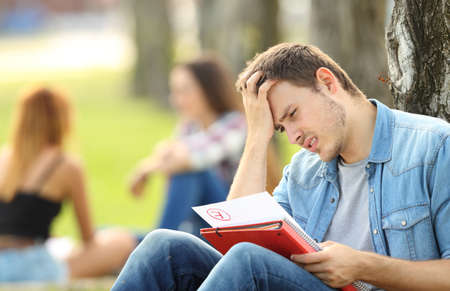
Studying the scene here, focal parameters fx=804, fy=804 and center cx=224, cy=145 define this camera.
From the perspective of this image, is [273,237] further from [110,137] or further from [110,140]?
[110,137]

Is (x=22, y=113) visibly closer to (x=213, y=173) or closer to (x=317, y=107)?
(x=213, y=173)

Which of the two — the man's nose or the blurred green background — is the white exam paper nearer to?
the man's nose

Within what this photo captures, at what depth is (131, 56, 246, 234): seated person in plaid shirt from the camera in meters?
5.39

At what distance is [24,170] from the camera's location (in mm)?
5312

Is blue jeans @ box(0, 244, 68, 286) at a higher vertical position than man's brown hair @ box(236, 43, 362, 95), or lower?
lower

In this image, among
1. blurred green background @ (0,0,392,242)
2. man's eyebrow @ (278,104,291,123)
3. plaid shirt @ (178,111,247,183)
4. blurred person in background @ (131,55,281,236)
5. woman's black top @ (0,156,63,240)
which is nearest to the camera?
man's eyebrow @ (278,104,291,123)

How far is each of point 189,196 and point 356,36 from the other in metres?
1.52

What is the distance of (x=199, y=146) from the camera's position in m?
5.57

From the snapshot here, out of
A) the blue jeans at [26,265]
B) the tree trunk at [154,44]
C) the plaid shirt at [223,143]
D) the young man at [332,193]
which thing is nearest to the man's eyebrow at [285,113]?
the young man at [332,193]

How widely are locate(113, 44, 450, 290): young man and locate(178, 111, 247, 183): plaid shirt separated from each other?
2.25m

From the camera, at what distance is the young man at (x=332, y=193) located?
8.76 feet

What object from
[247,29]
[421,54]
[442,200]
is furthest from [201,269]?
[247,29]

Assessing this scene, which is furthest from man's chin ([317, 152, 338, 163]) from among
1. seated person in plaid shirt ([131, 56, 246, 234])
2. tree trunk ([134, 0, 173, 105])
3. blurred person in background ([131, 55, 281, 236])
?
tree trunk ([134, 0, 173, 105])

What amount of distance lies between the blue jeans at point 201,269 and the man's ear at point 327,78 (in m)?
0.64
